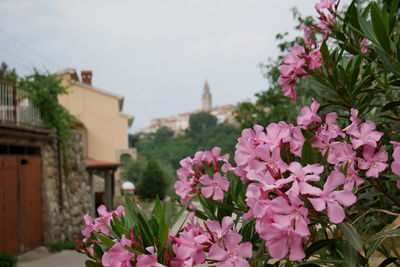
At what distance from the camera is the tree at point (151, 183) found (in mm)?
23112

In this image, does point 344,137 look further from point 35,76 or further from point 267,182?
point 35,76

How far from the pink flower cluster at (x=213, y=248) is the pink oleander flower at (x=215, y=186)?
0.26 metres

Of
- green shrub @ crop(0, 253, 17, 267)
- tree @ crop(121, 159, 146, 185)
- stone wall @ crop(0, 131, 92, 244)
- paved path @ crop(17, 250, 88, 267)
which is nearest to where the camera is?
green shrub @ crop(0, 253, 17, 267)

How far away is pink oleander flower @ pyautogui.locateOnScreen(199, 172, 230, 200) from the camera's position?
1.41m

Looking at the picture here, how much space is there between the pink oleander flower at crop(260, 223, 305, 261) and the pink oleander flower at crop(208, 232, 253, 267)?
0.13 m

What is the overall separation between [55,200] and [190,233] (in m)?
10.8

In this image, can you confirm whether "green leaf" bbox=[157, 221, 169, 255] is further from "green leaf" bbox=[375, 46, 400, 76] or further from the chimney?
the chimney

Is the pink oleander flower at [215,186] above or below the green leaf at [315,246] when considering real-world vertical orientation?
above

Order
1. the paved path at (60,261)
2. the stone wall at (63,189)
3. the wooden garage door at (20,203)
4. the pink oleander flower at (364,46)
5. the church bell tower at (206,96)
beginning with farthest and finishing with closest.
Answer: the church bell tower at (206,96) → the stone wall at (63,189) → the wooden garage door at (20,203) → the paved path at (60,261) → the pink oleander flower at (364,46)

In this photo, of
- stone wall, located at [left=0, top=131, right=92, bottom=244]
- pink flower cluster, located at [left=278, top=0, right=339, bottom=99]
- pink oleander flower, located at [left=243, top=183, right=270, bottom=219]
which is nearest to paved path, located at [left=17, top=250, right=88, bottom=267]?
stone wall, located at [left=0, top=131, right=92, bottom=244]

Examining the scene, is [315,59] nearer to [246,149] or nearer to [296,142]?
[296,142]

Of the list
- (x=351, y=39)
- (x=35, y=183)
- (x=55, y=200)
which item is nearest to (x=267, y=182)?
(x=351, y=39)

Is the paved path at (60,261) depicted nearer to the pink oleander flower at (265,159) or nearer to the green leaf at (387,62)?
the green leaf at (387,62)

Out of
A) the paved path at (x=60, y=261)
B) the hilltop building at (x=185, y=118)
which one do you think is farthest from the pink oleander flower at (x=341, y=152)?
the hilltop building at (x=185, y=118)
